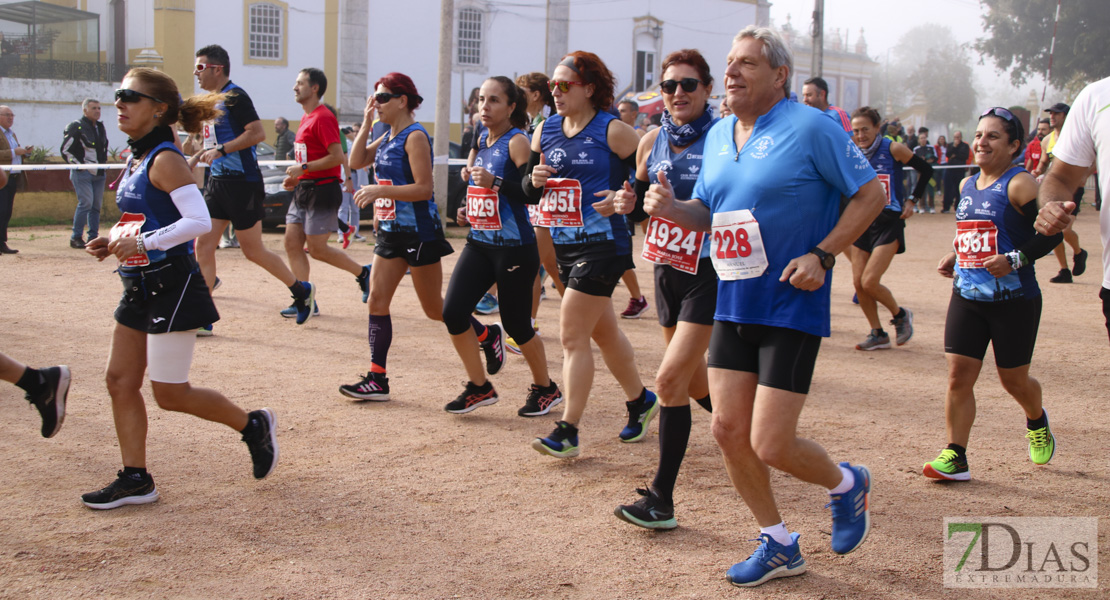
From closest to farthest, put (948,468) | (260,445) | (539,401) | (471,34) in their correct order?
(260,445) < (948,468) < (539,401) < (471,34)

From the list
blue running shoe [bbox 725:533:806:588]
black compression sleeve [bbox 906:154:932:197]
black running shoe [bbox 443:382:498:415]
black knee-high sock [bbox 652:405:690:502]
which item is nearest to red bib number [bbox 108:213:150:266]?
black running shoe [bbox 443:382:498:415]

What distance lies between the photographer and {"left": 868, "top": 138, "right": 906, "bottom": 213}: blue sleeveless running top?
310 inches

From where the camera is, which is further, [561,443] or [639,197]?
[561,443]

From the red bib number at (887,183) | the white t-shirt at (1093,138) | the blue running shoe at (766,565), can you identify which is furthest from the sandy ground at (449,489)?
the white t-shirt at (1093,138)

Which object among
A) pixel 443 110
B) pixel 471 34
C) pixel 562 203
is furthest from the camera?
pixel 471 34

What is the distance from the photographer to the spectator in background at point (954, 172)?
25.6m

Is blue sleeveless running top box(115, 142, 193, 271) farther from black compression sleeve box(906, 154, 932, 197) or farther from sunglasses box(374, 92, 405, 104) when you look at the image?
black compression sleeve box(906, 154, 932, 197)

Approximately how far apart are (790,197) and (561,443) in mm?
2082

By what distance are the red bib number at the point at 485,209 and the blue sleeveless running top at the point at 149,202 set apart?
1887 mm

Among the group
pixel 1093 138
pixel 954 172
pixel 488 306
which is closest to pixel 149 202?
pixel 1093 138

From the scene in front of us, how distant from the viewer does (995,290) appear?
480 cm

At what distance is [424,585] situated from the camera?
11.6 ft

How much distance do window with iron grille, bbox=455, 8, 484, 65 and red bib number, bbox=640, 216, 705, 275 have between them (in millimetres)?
33458

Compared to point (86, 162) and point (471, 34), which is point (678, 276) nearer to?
point (86, 162)
